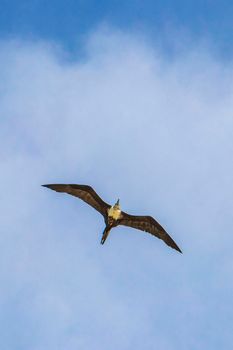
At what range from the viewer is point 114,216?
49.8m

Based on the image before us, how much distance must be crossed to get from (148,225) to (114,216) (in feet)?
10.6

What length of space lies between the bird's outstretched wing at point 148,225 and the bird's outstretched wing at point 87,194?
1.84 meters

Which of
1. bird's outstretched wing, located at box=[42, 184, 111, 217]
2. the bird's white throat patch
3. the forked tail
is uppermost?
bird's outstretched wing, located at box=[42, 184, 111, 217]

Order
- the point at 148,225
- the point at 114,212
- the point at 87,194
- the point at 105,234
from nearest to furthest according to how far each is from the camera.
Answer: the point at 105,234 < the point at 114,212 < the point at 87,194 < the point at 148,225

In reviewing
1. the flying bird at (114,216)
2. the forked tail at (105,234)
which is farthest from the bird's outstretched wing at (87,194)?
the forked tail at (105,234)

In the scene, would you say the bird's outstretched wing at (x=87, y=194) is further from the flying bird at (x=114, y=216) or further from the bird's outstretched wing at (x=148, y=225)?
the bird's outstretched wing at (x=148, y=225)

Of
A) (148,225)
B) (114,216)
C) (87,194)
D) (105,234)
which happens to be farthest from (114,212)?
(148,225)

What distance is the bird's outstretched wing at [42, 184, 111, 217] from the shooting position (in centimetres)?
4959

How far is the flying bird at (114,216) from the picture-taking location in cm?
4959

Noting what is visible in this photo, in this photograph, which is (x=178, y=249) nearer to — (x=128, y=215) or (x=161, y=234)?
(x=161, y=234)

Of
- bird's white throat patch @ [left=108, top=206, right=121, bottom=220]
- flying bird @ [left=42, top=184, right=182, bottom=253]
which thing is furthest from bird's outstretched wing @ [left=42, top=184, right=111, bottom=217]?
bird's white throat patch @ [left=108, top=206, right=121, bottom=220]

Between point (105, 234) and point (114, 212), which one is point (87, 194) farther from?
point (105, 234)

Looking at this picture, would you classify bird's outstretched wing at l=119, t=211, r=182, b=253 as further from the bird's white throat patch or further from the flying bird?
the bird's white throat patch

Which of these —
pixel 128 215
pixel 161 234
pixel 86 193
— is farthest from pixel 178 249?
pixel 86 193
